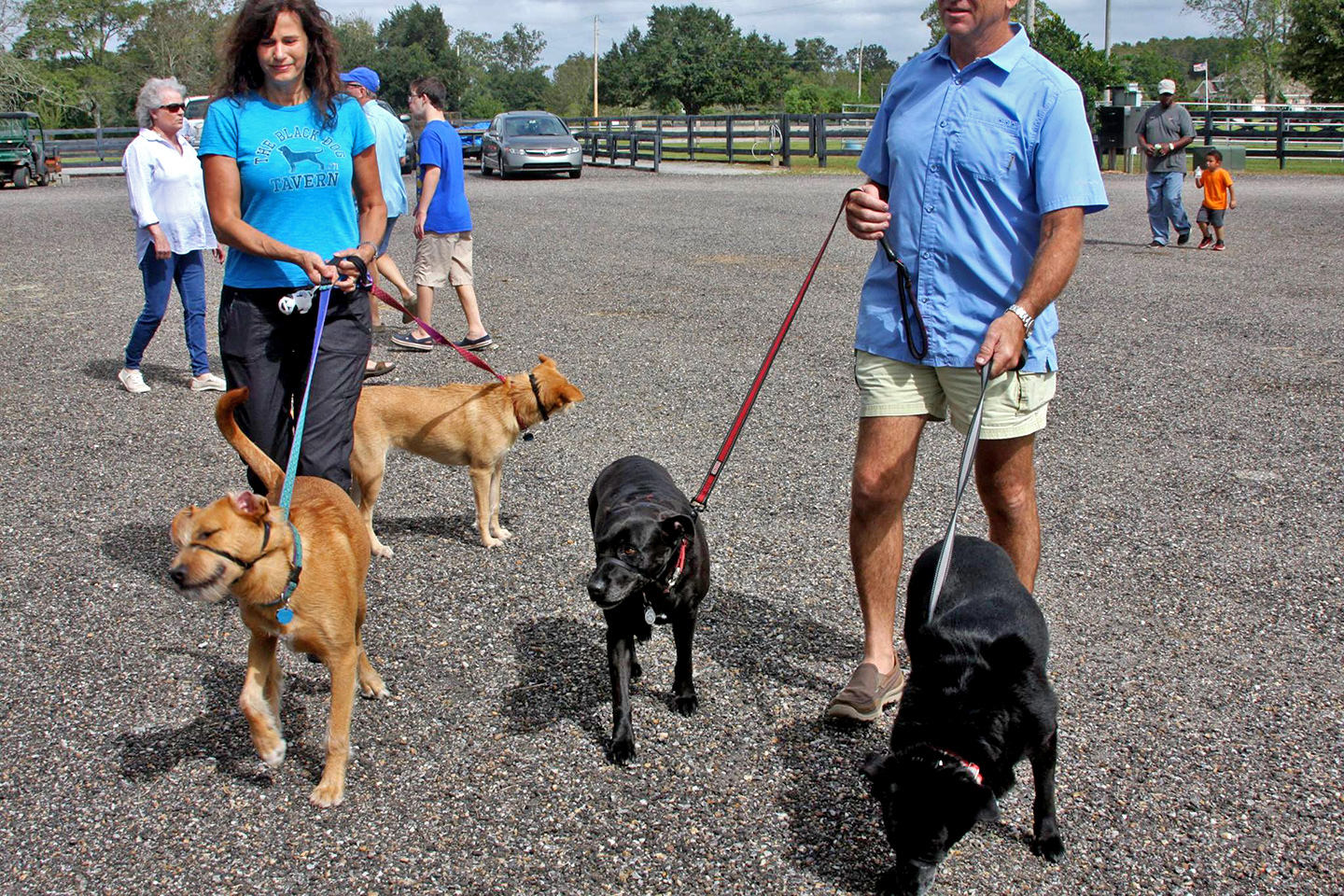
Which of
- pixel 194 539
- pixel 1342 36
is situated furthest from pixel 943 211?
pixel 1342 36

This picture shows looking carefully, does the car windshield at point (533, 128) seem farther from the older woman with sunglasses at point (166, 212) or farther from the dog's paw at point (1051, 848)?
the dog's paw at point (1051, 848)

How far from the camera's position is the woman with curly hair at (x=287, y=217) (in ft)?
11.6

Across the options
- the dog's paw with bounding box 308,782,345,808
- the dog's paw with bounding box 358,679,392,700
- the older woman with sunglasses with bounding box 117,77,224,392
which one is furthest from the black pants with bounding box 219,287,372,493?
the older woman with sunglasses with bounding box 117,77,224,392

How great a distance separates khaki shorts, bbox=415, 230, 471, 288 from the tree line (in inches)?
1269

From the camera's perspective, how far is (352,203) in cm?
387

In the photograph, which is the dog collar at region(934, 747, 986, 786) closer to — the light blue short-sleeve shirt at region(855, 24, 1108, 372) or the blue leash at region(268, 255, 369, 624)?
the light blue short-sleeve shirt at region(855, 24, 1108, 372)

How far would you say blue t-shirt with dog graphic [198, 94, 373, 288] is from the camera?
3533 mm

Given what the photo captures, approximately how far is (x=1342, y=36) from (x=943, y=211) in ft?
154

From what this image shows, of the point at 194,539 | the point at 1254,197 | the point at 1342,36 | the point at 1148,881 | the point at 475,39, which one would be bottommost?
the point at 1148,881

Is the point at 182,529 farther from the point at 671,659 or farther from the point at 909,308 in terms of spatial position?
the point at 909,308

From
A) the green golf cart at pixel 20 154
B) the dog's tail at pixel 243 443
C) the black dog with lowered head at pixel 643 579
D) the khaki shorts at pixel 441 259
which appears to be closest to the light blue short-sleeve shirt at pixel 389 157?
the khaki shorts at pixel 441 259

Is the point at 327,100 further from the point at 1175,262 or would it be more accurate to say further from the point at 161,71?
the point at 161,71

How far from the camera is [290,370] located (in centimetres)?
379

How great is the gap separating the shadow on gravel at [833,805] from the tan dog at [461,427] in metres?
2.22
